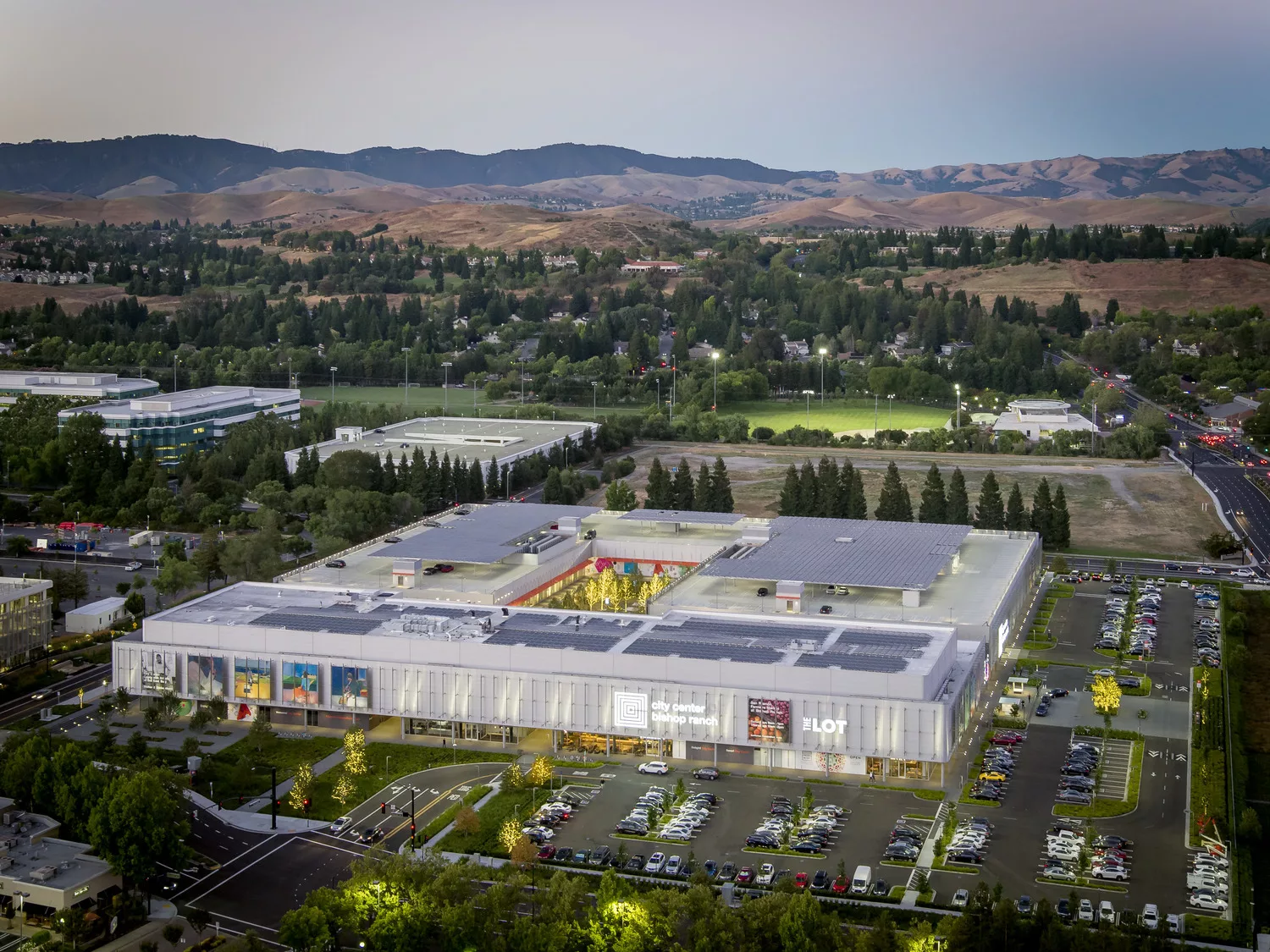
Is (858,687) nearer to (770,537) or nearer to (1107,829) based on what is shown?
(1107,829)

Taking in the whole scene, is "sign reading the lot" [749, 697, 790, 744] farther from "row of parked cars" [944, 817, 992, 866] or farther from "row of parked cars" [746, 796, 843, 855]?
"row of parked cars" [944, 817, 992, 866]

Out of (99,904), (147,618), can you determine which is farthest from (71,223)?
(99,904)

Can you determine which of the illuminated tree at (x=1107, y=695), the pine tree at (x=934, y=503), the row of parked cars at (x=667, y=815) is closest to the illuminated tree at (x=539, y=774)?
the row of parked cars at (x=667, y=815)

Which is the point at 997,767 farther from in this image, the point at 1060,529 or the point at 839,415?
the point at 839,415

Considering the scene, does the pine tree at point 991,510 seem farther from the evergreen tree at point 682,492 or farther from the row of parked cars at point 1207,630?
the evergreen tree at point 682,492

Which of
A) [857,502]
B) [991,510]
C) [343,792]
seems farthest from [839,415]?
[343,792]

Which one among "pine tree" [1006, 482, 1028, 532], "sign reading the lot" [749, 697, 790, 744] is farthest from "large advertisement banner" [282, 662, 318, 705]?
"pine tree" [1006, 482, 1028, 532]
